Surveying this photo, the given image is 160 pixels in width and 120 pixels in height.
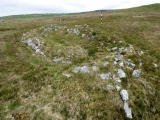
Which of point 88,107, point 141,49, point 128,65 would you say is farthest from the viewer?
point 141,49

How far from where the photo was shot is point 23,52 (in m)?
24.8

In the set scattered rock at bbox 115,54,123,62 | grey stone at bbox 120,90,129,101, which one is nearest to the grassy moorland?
grey stone at bbox 120,90,129,101

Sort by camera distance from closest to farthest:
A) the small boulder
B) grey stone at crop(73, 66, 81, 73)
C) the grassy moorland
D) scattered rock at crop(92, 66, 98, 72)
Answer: the grassy moorland → the small boulder → scattered rock at crop(92, 66, 98, 72) → grey stone at crop(73, 66, 81, 73)

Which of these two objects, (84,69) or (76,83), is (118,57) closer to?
(84,69)

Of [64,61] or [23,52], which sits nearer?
[64,61]

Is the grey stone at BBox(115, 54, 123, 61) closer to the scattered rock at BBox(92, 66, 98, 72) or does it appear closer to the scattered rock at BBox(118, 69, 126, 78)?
the scattered rock at BBox(118, 69, 126, 78)

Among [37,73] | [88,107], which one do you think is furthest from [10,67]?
[88,107]

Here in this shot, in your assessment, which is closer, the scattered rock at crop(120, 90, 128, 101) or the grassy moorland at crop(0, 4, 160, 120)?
the grassy moorland at crop(0, 4, 160, 120)

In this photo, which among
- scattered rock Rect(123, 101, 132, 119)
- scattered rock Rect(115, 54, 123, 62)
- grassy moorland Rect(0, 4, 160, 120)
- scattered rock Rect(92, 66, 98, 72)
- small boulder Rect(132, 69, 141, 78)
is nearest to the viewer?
scattered rock Rect(123, 101, 132, 119)

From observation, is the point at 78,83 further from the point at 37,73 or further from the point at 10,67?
the point at 10,67

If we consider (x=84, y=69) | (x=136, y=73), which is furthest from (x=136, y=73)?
(x=84, y=69)

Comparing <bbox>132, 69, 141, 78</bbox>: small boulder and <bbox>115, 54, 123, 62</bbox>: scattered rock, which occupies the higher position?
<bbox>115, 54, 123, 62</bbox>: scattered rock

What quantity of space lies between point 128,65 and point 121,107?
18.6ft

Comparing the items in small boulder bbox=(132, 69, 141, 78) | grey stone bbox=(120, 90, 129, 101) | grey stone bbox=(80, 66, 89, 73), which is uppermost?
grey stone bbox=(80, 66, 89, 73)
